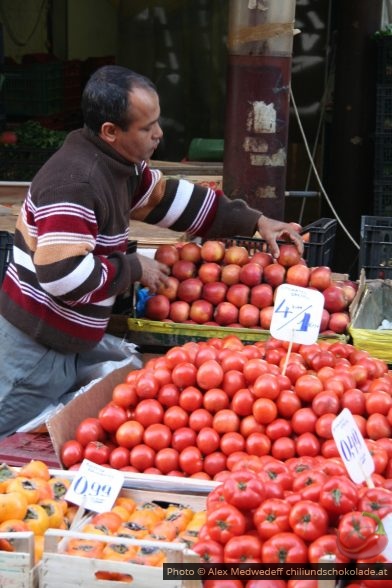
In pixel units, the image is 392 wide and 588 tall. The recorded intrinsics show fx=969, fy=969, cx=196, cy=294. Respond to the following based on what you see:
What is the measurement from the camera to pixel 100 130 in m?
3.73

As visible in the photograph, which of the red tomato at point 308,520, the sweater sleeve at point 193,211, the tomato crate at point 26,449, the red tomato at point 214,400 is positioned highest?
the sweater sleeve at point 193,211

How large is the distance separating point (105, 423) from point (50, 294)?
588mm

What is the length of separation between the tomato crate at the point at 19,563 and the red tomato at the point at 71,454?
773mm

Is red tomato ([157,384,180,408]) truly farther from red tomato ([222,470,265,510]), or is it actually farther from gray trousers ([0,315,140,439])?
red tomato ([222,470,265,510])

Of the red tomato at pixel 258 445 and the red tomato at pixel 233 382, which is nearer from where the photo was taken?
the red tomato at pixel 258 445

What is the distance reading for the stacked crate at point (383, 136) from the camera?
8.38 metres

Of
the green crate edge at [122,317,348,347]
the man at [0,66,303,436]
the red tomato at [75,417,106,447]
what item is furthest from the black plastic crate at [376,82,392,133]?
the red tomato at [75,417,106,447]

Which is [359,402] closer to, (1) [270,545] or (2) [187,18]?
(1) [270,545]

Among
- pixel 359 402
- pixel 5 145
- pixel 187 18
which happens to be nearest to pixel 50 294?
pixel 359 402

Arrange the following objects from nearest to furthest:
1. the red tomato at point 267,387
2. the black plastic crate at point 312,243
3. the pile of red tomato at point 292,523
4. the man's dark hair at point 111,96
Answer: the pile of red tomato at point 292,523 → the red tomato at point 267,387 → the man's dark hair at point 111,96 → the black plastic crate at point 312,243

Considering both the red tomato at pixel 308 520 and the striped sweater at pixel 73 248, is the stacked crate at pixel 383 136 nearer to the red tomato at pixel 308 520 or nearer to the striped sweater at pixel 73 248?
the striped sweater at pixel 73 248

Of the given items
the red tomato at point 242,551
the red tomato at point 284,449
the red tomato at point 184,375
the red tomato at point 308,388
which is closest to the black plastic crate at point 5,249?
the red tomato at point 184,375

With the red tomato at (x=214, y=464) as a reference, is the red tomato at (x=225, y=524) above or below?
above

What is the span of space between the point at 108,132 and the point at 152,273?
0.75m
